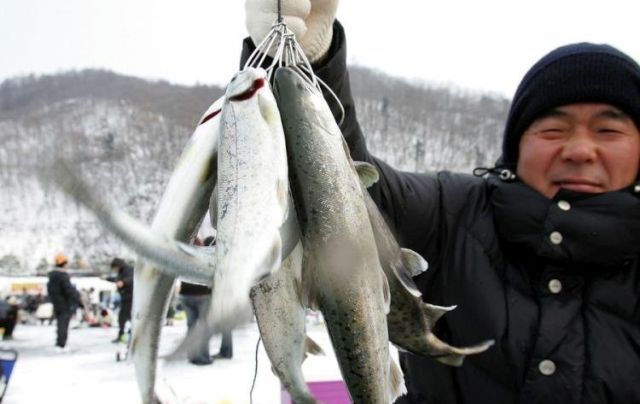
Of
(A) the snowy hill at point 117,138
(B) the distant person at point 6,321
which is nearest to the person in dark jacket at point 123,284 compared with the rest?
(A) the snowy hill at point 117,138

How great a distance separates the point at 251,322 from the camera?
1.14 meters

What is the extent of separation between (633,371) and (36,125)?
1842 millimetres

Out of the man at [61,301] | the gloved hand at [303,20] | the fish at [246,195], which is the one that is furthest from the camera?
the man at [61,301]

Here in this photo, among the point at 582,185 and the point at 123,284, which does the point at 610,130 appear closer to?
the point at 582,185

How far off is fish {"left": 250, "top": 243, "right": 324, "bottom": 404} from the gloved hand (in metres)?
0.63

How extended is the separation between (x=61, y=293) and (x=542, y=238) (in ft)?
30.8

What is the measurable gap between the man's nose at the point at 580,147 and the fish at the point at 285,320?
3.12ft

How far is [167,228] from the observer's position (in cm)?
135

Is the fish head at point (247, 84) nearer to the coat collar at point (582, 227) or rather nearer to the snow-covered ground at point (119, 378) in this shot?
the coat collar at point (582, 227)

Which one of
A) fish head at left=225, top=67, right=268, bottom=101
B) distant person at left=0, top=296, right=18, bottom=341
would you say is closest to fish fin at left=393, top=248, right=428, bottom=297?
fish head at left=225, top=67, right=268, bottom=101

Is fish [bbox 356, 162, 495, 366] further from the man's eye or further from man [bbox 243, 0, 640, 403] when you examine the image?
the man's eye

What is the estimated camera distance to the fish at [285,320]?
1.44 metres

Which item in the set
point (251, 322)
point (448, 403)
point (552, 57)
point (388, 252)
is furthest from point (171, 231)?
point (552, 57)

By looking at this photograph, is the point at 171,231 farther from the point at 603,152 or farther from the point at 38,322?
the point at 38,322
